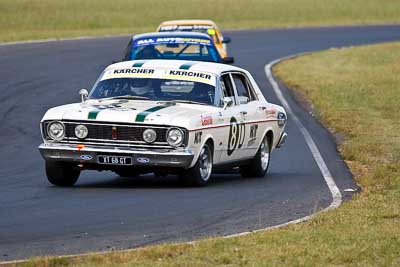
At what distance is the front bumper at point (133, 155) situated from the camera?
13.3 m

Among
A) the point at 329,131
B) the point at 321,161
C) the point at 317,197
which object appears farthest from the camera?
the point at 329,131

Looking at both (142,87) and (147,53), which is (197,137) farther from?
(147,53)

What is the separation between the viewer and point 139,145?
1335cm

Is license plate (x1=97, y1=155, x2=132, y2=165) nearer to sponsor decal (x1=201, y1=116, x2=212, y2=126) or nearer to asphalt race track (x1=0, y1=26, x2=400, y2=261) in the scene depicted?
asphalt race track (x1=0, y1=26, x2=400, y2=261)

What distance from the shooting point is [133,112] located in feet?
44.1

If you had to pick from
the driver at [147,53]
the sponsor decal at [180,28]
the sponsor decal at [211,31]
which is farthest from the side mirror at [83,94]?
the sponsor decal at [211,31]

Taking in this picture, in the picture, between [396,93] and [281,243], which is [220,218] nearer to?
[281,243]

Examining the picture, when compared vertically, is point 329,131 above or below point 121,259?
below

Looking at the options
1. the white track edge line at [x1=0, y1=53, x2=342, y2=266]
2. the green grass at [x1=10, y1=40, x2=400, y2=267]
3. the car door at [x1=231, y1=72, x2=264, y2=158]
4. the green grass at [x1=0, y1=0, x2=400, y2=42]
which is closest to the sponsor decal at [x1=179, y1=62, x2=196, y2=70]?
the car door at [x1=231, y1=72, x2=264, y2=158]

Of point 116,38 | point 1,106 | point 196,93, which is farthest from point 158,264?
point 116,38

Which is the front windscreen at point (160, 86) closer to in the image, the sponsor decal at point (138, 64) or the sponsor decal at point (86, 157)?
the sponsor decal at point (138, 64)

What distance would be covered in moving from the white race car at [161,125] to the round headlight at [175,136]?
0.4 inches

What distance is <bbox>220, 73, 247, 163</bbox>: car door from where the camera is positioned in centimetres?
1437

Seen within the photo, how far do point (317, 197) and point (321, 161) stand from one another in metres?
4.01
